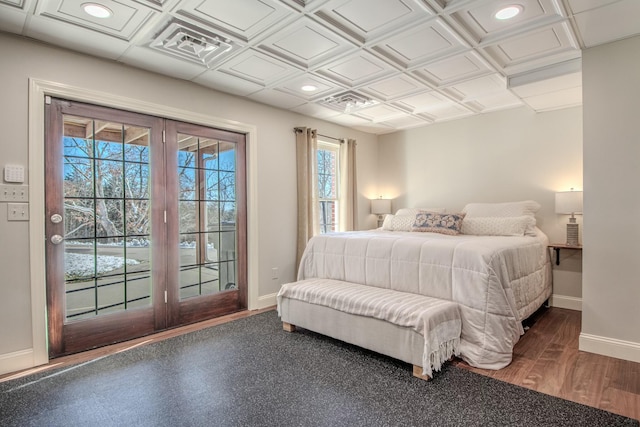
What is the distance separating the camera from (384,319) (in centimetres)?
243

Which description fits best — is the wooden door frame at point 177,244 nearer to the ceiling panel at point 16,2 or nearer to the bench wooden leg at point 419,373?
the ceiling panel at point 16,2

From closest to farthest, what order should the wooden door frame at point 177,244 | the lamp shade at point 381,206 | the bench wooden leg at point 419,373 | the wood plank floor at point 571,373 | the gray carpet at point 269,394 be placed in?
the gray carpet at point 269,394, the wood plank floor at point 571,373, the bench wooden leg at point 419,373, the wooden door frame at point 177,244, the lamp shade at point 381,206

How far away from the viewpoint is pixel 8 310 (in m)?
2.40

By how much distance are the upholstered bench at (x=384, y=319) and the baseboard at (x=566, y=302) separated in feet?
7.45

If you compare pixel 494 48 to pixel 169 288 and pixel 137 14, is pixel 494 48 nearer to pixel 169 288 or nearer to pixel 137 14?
pixel 137 14

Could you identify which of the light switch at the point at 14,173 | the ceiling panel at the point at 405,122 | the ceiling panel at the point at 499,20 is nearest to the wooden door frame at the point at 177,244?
the light switch at the point at 14,173

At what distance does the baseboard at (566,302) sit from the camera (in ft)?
12.4

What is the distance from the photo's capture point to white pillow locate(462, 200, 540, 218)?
12.7 ft

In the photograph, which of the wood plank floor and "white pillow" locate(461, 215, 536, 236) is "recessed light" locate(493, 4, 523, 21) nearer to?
Result: "white pillow" locate(461, 215, 536, 236)

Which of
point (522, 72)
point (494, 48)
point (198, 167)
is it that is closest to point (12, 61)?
point (198, 167)

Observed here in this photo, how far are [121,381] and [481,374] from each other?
2.40m

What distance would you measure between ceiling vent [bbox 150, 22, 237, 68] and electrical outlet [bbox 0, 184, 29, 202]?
4.65ft

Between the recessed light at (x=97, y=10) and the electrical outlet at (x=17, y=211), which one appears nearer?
the recessed light at (x=97, y=10)

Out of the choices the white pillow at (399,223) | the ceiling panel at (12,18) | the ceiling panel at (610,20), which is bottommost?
the white pillow at (399,223)
